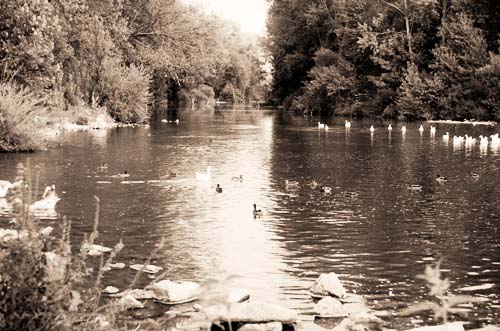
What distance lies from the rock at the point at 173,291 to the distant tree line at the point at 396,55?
152 ft

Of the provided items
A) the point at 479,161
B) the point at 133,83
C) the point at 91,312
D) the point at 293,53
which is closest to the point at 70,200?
the point at 91,312

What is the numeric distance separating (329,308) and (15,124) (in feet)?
68.8

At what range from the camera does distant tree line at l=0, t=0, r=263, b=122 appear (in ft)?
120

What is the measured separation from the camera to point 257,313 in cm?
955

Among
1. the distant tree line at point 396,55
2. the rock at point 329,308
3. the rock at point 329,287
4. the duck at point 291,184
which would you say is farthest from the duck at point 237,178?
the distant tree line at point 396,55

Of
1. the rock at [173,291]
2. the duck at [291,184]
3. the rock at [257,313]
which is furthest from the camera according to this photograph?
the duck at [291,184]

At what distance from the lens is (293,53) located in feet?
279

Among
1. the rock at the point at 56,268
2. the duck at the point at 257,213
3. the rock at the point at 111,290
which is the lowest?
the rock at the point at 111,290

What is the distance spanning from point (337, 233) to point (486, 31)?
4739cm

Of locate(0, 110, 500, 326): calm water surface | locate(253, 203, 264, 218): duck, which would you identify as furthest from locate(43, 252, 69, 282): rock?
locate(253, 203, 264, 218): duck

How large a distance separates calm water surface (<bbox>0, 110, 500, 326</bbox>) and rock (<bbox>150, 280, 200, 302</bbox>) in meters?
0.79

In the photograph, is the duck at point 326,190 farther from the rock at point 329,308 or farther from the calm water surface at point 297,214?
the rock at point 329,308

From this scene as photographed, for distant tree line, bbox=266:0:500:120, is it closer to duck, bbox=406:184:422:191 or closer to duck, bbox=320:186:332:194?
duck, bbox=406:184:422:191

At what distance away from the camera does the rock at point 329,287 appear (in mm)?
10742
